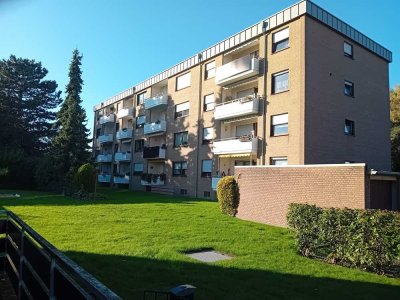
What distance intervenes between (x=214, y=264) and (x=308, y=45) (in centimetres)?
1877

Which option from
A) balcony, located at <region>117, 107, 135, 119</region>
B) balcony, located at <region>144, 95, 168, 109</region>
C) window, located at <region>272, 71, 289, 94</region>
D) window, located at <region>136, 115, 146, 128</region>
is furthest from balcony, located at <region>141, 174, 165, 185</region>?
window, located at <region>272, 71, 289, 94</region>

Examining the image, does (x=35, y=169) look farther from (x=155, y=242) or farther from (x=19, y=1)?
(x=19, y=1)

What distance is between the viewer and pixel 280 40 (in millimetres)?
25453

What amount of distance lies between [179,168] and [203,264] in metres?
27.2

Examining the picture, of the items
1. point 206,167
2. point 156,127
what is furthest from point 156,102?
point 206,167

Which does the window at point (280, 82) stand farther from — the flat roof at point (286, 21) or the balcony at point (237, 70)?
the flat roof at point (286, 21)

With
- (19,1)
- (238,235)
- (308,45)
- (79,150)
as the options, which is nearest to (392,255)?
(238,235)

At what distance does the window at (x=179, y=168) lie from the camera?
34722mm

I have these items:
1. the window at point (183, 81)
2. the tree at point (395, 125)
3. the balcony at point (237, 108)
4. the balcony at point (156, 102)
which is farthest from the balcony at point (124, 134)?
the tree at point (395, 125)

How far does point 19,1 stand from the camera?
5.38 meters

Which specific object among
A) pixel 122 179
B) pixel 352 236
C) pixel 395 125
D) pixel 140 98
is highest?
pixel 140 98

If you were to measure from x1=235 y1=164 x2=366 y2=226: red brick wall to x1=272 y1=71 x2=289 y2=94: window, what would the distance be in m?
9.14

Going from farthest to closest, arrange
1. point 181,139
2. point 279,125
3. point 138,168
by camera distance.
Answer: point 138,168 < point 181,139 < point 279,125

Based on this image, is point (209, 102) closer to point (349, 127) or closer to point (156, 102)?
point (156, 102)
